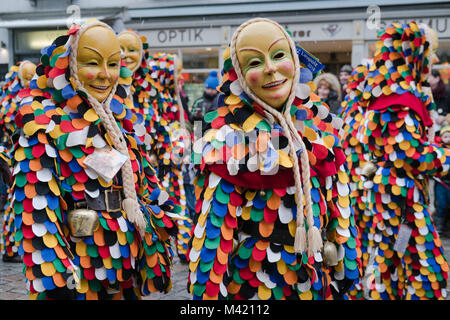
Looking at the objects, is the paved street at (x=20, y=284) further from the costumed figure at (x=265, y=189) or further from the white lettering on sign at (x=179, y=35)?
the white lettering on sign at (x=179, y=35)

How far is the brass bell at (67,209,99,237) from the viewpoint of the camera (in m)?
2.66

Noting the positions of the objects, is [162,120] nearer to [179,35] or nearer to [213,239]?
[213,239]

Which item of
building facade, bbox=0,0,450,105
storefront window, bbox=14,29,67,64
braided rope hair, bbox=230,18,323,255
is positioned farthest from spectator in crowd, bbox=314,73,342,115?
braided rope hair, bbox=230,18,323,255

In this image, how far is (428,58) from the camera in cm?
395

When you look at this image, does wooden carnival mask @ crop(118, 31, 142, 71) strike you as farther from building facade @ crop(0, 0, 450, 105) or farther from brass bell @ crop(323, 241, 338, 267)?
building facade @ crop(0, 0, 450, 105)

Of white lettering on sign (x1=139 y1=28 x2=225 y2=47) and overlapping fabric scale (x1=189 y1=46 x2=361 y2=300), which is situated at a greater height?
white lettering on sign (x1=139 y1=28 x2=225 y2=47)

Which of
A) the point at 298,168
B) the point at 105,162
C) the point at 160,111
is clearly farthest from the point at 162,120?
the point at 298,168

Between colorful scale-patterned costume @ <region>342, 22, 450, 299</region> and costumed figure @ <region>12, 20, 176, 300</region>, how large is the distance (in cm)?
180

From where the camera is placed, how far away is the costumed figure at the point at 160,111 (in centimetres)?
527

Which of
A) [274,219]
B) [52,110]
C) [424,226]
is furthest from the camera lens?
[424,226]

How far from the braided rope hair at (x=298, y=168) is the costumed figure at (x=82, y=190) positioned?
0.76m
